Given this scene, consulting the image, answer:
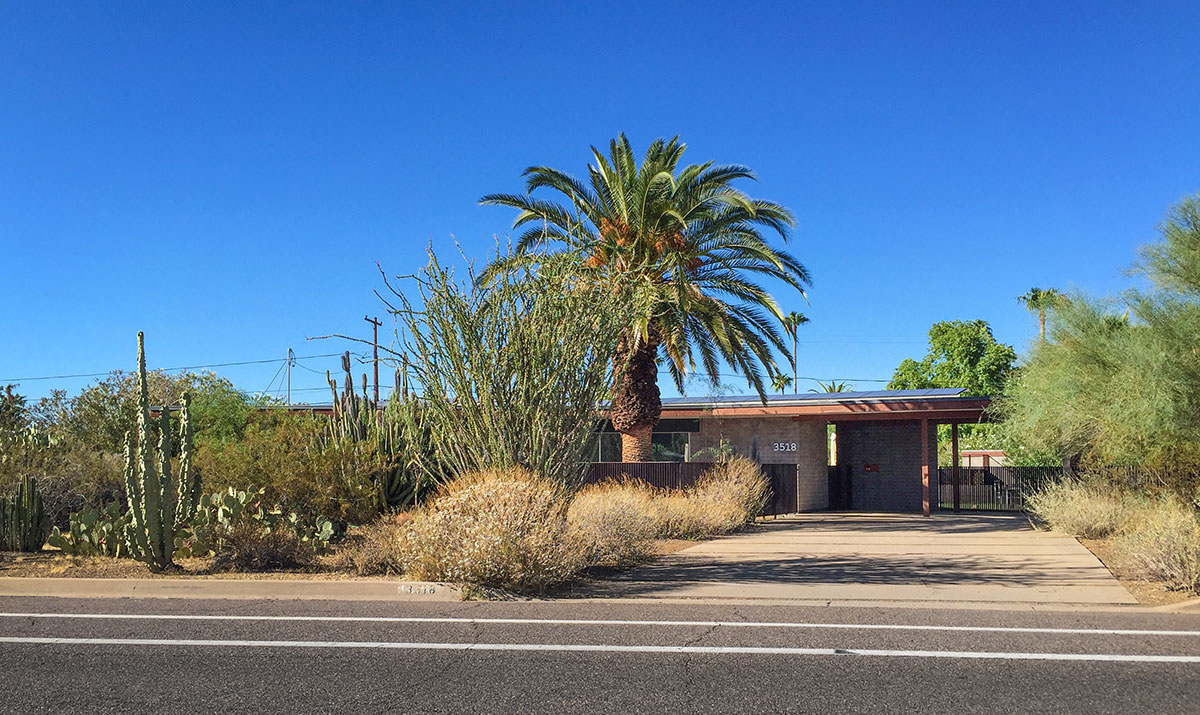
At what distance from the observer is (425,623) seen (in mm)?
9445

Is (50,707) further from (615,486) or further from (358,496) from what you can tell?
(615,486)

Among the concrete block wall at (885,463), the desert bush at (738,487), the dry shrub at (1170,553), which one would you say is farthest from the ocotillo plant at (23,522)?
the concrete block wall at (885,463)

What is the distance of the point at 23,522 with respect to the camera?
1555 centimetres

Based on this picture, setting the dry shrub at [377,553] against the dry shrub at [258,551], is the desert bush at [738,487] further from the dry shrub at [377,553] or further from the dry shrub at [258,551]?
the dry shrub at [258,551]

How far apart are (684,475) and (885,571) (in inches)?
438

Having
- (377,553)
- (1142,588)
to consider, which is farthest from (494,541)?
(1142,588)

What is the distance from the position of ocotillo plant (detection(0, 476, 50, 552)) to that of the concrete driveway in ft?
31.1

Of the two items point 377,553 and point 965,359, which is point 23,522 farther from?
point 965,359

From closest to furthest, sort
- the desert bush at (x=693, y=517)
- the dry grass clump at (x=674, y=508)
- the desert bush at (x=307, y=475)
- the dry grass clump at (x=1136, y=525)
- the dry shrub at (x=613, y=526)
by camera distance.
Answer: the dry grass clump at (x=1136, y=525) < the dry shrub at (x=613, y=526) < the dry grass clump at (x=674, y=508) < the desert bush at (x=307, y=475) < the desert bush at (x=693, y=517)

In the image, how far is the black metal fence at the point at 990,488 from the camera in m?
32.6

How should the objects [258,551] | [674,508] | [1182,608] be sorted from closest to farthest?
[1182,608]
[258,551]
[674,508]

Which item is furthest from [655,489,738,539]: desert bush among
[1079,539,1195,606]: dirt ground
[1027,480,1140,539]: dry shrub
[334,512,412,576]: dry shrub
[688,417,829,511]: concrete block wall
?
[688,417,829,511]: concrete block wall

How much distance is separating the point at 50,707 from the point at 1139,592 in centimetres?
1076

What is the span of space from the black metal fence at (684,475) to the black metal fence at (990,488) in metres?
7.55
